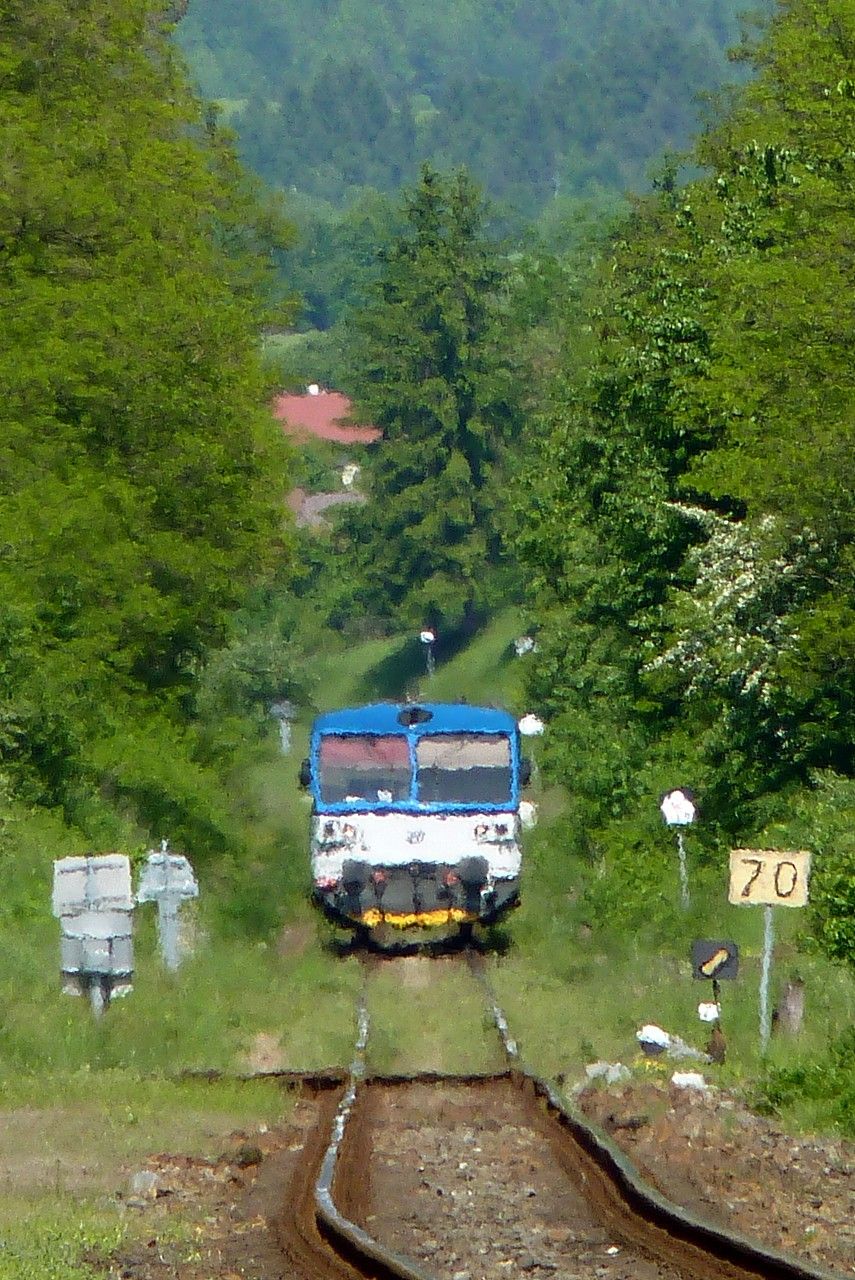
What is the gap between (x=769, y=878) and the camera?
16.4 m

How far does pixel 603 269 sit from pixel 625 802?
2474cm

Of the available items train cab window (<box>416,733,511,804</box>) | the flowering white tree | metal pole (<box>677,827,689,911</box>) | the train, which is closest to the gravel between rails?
metal pole (<box>677,827,689,911</box>)

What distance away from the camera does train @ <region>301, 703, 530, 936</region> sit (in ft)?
82.8

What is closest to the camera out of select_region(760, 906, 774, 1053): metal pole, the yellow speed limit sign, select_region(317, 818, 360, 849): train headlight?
the yellow speed limit sign

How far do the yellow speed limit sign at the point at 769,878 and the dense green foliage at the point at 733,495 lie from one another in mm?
1643

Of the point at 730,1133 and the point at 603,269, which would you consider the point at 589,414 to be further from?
the point at 730,1133

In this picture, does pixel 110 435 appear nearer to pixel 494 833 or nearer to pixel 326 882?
pixel 326 882

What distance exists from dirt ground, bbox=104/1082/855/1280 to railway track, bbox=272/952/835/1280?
30mm

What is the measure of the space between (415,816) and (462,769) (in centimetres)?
93

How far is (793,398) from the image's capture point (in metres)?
26.0

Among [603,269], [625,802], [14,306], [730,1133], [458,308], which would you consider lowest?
[730,1133]

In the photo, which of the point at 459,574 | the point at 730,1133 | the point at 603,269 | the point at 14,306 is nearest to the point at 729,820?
the point at 14,306

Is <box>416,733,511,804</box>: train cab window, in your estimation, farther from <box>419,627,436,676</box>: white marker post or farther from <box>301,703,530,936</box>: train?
<box>419,627,436,676</box>: white marker post

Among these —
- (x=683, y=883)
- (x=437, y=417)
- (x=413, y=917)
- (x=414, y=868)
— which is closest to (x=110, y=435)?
(x=414, y=868)
